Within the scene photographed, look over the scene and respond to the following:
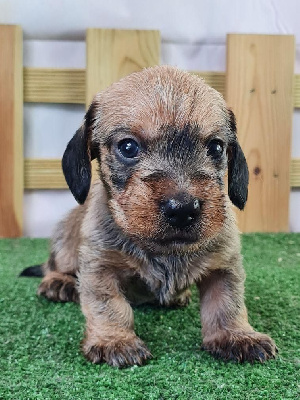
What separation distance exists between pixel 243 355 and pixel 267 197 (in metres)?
2.67

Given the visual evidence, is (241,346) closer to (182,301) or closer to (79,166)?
(182,301)

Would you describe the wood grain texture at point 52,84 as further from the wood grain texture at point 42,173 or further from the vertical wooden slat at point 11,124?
the wood grain texture at point 42,173

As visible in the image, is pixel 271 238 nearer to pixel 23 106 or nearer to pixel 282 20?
pixel 282 20

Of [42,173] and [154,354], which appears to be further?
[42,173]

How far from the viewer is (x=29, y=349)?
89.0 inches

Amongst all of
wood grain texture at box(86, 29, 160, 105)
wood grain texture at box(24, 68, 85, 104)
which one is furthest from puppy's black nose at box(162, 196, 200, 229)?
wood grain texture at box(24, 68, 85, 104)

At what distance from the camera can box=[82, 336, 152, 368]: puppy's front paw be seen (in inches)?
82.2

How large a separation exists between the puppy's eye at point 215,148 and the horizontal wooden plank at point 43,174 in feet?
8.50

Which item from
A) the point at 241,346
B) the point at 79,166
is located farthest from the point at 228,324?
the point at 79,166

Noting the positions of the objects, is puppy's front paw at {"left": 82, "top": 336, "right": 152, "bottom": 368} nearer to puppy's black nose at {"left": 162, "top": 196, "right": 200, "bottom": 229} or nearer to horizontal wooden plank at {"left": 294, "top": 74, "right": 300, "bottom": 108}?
puppy's black nose at {"left": 162, "top": 196, "right": 200, "bottom": 229}

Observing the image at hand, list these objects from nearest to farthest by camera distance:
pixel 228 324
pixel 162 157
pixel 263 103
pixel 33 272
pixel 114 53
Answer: pixel 162 157 → pixel 228 324 → pixel 33 272 → pixel 114 53 → pixel 263 103

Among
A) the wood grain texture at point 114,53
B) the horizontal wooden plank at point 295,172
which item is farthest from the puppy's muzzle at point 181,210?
the horizontal wooden plank at point 295,172

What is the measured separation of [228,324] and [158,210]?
652mm

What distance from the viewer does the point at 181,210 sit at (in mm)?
1836
